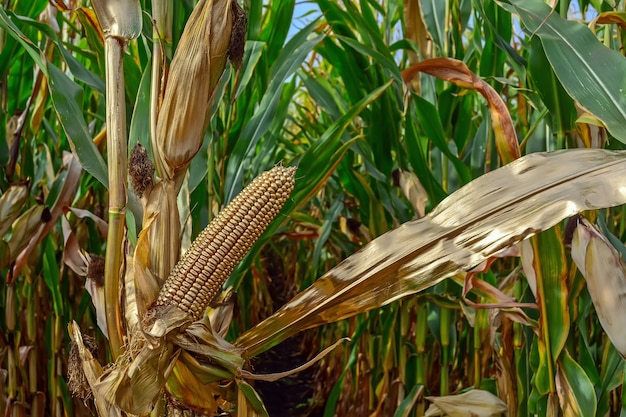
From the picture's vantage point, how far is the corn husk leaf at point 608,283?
29.7 inches

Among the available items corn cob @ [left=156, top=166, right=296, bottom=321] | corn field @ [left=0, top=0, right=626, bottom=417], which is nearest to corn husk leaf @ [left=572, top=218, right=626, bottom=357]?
corn field @ [left=0, top=0, right=626, bottom=417]

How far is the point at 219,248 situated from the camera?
72cm

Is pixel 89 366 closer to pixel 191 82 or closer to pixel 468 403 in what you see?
pixel 191 82

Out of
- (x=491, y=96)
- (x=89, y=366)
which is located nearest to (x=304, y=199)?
(x=491, y=96)

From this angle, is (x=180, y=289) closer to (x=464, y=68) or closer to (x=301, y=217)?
(x=464, y=68)

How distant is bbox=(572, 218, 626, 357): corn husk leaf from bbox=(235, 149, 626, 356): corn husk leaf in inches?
5.9

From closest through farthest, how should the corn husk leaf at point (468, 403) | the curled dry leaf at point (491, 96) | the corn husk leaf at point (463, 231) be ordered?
the corn husk leaf at point (463, 231)
the curled dry leaf at point (491, 96)
the corn husk leaf at point (468, 403)

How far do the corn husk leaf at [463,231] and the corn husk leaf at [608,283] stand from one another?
15cm

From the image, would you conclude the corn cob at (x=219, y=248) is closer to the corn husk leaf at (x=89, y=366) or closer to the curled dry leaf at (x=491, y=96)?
the corn husk leaf at (x=89, y=366)

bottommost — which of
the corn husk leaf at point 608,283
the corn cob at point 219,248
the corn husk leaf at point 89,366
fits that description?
the corn husk leaf at point 608,283

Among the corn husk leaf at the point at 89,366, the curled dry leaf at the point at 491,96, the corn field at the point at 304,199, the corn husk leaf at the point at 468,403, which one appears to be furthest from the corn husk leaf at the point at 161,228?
the corn husk leaf at the point at 468,403

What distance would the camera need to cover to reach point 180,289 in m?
0.71

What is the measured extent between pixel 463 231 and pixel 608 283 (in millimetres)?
220

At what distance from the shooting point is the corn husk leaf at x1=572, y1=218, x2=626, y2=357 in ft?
2.48
